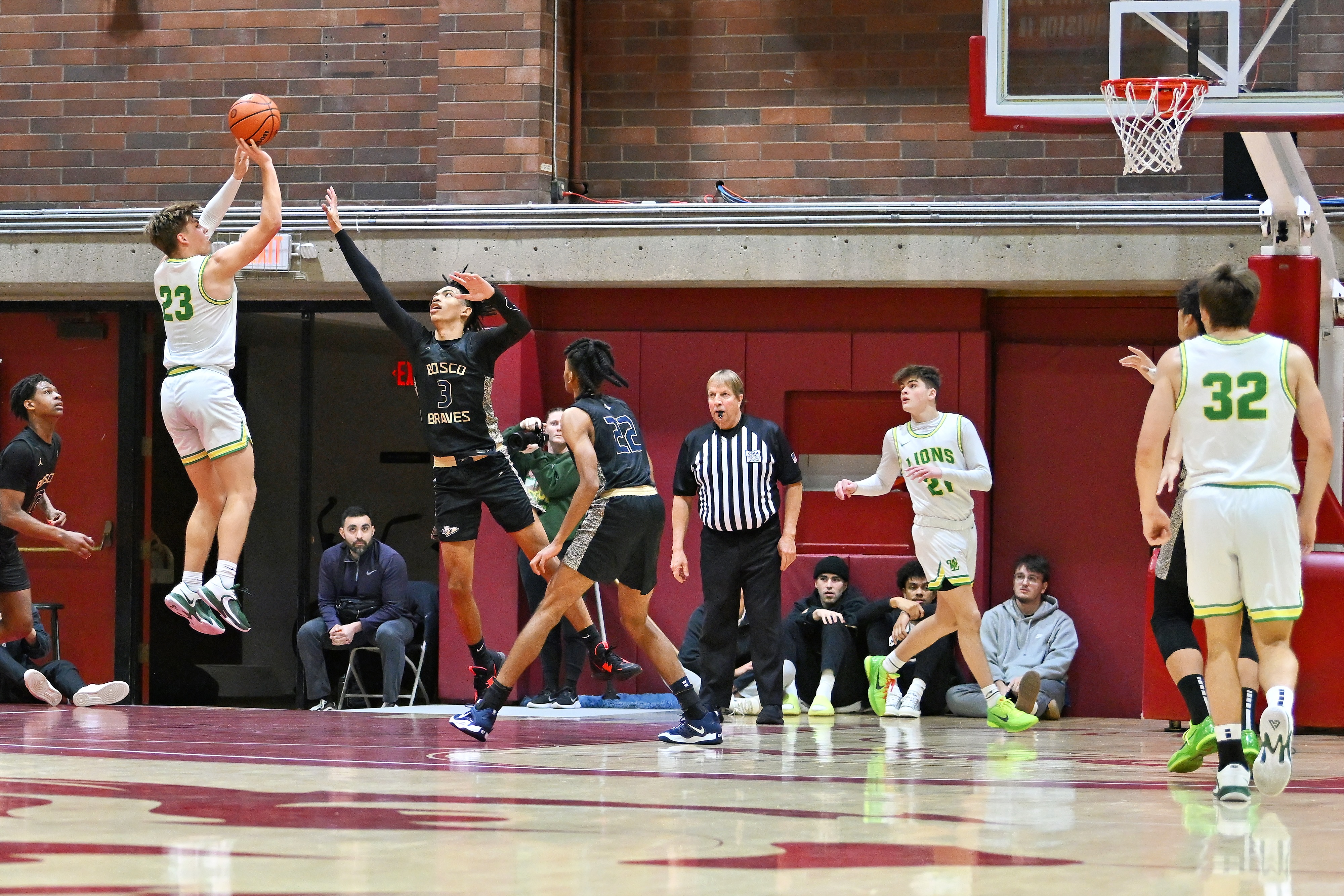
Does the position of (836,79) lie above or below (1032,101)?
A: above

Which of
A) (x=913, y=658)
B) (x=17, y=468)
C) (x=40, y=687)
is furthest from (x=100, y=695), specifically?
(x=913, y=658)

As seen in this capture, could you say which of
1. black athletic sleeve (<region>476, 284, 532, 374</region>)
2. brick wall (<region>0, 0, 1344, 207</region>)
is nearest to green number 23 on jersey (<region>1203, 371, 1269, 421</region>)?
black athletic sleeve (<region>476, 284, 532, 374</region>)

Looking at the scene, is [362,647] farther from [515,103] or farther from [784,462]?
[515,103]

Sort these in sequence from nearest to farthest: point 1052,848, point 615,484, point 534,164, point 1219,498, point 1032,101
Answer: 1. point 1052,848
2. point 1219,498
3. point 615,484
4. point 1032,101
5. point 534,164

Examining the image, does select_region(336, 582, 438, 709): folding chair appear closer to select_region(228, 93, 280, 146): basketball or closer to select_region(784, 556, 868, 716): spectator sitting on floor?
select_region(784, 556, 868, 716): spectator sitting on floor

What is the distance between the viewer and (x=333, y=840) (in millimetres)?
4195

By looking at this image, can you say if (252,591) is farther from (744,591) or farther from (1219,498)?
(1219,498)

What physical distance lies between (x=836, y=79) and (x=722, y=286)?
1810 millimetres

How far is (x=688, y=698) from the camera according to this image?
24.3 feet

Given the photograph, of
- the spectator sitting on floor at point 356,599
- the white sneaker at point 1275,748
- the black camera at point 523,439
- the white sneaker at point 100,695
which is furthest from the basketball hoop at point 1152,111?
the white sneaker at point 100,695

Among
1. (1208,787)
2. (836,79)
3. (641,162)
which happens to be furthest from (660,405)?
(1208,787)

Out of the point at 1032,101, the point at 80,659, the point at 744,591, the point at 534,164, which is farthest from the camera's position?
the point at 80,659

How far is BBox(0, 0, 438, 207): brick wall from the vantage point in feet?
40.4

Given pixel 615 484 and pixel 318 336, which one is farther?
pixel 318 336
